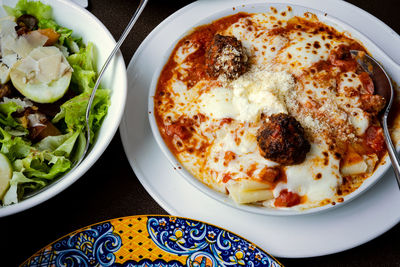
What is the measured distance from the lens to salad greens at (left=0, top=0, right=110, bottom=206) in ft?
7.52

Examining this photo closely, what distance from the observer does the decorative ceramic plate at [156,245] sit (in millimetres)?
2238

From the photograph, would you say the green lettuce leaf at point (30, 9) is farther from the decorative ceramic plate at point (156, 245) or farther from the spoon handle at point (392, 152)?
the spoon handle at point (392, 152)

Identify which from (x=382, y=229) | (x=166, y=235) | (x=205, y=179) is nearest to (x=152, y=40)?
(x=205, y=179)

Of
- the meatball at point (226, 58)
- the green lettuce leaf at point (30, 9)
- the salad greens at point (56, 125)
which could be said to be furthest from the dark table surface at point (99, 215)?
the green lettuce leaf at point (30, 9)

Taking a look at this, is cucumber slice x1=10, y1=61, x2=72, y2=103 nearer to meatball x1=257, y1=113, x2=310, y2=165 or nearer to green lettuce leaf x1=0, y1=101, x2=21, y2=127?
green lettuce leaf x1=0, y1=101, x2=21, y2=127

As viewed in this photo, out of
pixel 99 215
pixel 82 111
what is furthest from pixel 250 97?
pixel 99 215

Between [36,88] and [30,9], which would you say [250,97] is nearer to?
[36,88]

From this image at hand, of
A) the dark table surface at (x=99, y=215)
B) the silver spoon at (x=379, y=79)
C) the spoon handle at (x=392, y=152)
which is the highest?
the silver spoon at (x=379, y=79)

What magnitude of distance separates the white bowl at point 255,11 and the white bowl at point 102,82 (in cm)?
22

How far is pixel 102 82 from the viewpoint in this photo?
2660 millimetres

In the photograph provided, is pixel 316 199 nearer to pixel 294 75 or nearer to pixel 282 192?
pixel 282 192

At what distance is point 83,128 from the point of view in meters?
2.48

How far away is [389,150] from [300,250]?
71 centimetres

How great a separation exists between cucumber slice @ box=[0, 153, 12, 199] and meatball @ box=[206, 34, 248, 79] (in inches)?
48.1
